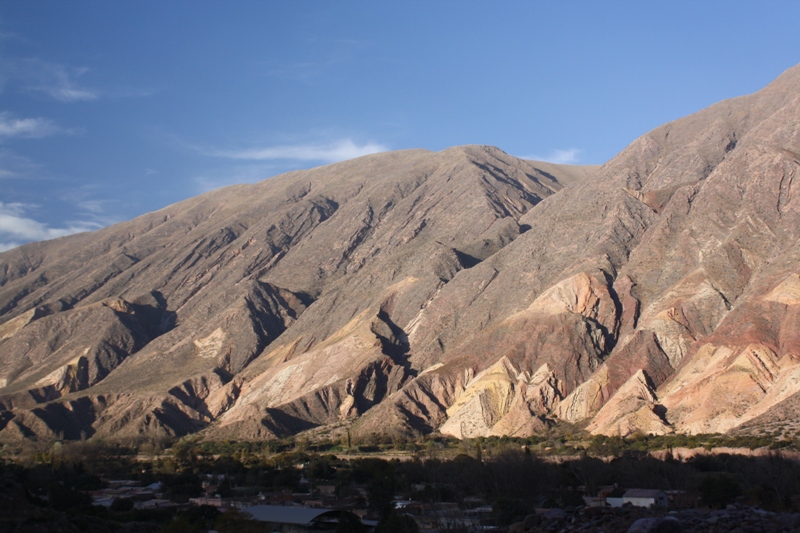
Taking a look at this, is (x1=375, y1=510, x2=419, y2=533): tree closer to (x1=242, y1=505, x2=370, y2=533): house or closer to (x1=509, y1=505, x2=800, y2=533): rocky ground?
(x1=242, y1=505, x2=370, y2=533): house

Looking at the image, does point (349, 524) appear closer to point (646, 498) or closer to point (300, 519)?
point (300, 519)

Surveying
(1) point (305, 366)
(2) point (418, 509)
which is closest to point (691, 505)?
(2) point (418, 509)

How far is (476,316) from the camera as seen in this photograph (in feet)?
347

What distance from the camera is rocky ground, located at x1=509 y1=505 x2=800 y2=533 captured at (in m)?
23.8

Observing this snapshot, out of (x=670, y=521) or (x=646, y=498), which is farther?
(x=646, y=498)

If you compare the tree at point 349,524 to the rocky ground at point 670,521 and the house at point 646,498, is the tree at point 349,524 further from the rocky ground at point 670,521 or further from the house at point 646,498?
the rocky ground at point 670,521

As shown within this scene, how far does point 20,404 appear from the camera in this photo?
4532 inches

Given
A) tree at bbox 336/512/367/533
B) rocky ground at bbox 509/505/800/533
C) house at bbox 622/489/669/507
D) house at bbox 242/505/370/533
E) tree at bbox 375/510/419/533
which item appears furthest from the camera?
house at bbox 242/505/370/533

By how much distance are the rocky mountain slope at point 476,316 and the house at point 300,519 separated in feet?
115

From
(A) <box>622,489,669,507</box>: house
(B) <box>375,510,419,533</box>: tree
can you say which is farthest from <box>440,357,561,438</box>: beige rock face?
(B) <box>375,510,419,533</box>: tree

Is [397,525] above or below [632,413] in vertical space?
below

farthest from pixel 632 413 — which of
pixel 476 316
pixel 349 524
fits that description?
pixel 349 524

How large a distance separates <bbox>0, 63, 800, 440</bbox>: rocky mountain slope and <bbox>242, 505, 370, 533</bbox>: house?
35.2 meters

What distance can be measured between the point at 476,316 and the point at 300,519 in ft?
212
